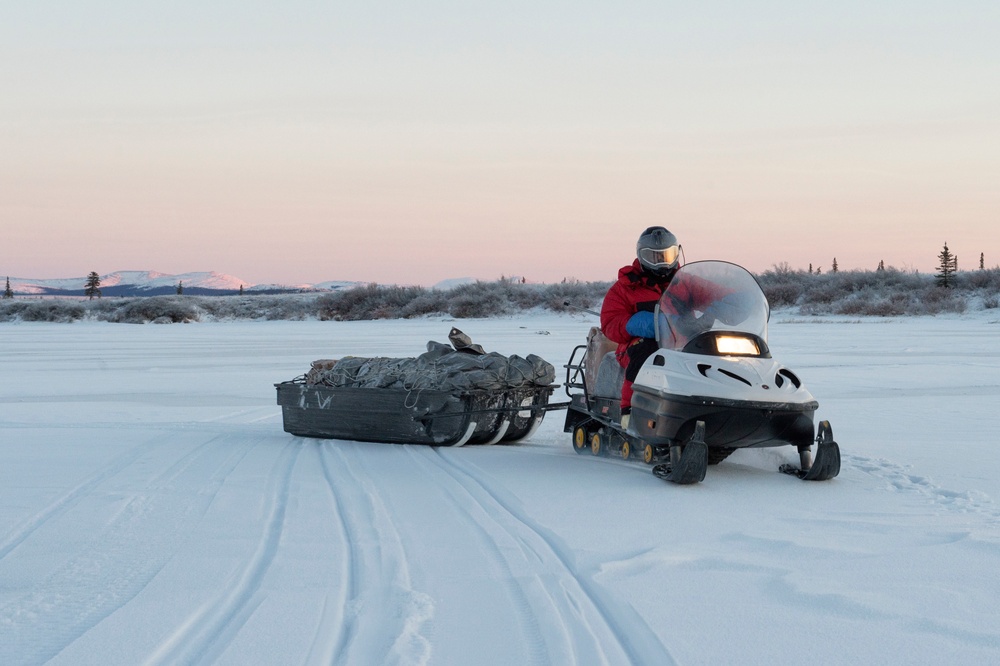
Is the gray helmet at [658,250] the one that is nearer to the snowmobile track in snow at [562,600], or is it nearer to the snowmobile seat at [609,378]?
the snowmobile seat at [609,378]

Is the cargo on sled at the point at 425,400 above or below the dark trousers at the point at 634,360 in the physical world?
below

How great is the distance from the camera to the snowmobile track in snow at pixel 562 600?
11.2 feet

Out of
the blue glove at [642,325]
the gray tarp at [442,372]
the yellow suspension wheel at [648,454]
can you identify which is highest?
the blue glove at [642,325]

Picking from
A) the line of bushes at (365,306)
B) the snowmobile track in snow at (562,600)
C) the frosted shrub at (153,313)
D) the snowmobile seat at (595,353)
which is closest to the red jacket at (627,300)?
the snowmobile seat at (595,353)

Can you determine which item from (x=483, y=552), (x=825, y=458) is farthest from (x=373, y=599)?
(x=825, y=458)

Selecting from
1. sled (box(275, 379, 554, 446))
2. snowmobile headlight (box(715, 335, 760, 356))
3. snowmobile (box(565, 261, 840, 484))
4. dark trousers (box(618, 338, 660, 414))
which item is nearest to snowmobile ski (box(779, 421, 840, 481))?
snowmobile (box(565, 261, 840, 484))

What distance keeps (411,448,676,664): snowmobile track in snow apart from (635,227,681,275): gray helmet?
92.7 inches

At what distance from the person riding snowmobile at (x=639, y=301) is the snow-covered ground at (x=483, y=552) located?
0.83 meters

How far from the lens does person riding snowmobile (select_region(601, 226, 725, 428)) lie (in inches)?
287

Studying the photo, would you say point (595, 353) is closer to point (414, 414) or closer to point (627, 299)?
point (627, 299)

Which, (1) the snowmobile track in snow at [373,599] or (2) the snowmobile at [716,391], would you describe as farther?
(2) the snowmobile at [716,391]

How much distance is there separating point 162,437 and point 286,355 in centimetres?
1263

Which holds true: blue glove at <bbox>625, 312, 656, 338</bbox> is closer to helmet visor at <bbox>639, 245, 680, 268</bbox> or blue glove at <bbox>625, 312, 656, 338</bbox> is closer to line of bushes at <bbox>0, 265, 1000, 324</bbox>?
helmet visor at <bbox>639, 245, 680, 268</bbox>

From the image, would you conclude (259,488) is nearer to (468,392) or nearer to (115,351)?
(468,392)
